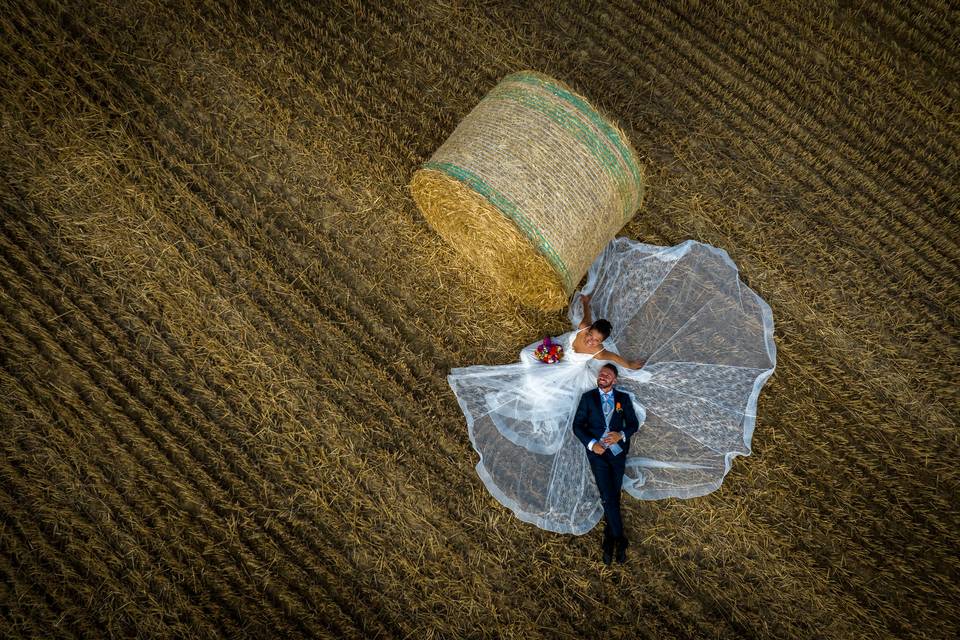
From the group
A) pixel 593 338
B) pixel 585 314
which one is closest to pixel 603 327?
pixel 593 338

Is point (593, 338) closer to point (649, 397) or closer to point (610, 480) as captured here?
point (649, 397)

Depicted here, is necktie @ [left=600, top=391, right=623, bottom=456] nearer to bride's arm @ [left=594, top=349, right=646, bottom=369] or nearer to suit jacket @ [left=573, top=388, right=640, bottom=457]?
suit jacket @ [left=573, top=388, right=640, bottom=457]

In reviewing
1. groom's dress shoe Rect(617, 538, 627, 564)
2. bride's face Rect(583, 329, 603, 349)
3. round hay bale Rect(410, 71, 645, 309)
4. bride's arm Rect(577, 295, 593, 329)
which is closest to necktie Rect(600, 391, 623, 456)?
bride's face Rect(583, 329, 603, 349)

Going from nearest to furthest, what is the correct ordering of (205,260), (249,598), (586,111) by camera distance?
(586,111) → (249,598) → (205,260)

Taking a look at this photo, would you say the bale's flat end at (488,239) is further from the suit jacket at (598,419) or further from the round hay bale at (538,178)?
the suit jacket at (598,419)

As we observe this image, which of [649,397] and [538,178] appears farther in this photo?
[649,397]

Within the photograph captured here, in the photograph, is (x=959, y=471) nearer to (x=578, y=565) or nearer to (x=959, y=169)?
(x=959, y=169)

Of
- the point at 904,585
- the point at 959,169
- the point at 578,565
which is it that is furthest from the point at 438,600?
the point at 959,169
